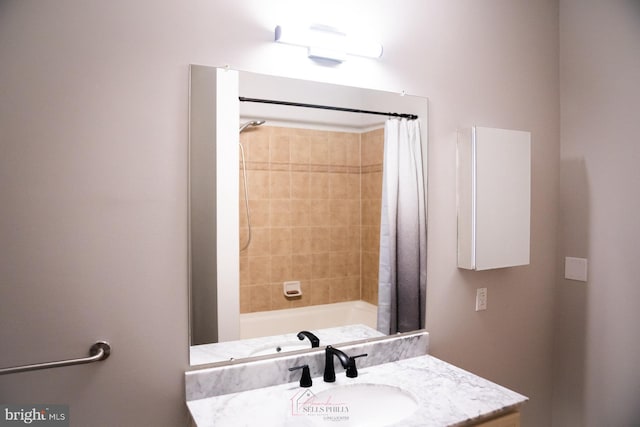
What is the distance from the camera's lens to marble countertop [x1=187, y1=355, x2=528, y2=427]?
110 cm

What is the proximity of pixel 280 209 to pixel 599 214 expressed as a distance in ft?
5.17

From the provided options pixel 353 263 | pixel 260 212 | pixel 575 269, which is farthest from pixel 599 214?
pixel 260 212

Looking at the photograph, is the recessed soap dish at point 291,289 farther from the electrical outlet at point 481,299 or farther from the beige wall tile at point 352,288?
the electrical outlet at point 481,299

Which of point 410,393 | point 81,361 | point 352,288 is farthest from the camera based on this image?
point 352,288

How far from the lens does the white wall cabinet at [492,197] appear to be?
1.64 metres

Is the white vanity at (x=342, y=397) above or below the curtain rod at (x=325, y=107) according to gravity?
below

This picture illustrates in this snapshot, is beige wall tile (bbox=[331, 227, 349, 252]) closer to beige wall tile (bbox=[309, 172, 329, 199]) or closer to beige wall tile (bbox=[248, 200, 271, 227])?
beige wall tile (bbox=[309, 172, 329, 199])

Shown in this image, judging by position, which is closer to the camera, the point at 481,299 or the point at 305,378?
the point at 305,378

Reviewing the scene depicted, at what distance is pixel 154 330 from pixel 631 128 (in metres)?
2.13

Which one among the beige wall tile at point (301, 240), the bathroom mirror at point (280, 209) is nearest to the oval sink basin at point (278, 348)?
the bathroom mirror at point (280, 209)

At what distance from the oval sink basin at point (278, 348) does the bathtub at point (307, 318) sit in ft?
0.14

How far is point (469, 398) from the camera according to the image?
1.23 metres

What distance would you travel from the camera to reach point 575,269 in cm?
199

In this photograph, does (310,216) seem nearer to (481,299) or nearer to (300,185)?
(300,185)
